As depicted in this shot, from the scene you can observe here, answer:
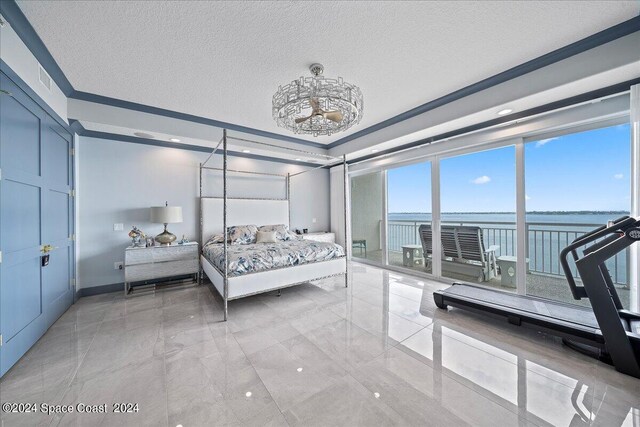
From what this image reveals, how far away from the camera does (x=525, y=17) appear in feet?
6.63

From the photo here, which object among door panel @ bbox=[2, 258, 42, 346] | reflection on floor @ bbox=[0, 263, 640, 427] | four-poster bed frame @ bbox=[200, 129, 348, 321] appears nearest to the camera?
reflection on floor @ bbox=[0, 263, 640, 427]

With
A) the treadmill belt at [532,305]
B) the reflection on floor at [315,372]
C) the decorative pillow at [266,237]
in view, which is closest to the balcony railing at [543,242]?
the treadmill belt at [532,305]

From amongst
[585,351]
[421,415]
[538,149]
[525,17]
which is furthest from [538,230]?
[421,415]

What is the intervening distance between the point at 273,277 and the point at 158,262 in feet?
6.92

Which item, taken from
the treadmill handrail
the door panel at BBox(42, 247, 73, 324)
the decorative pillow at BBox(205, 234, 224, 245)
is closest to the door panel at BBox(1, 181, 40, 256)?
the door panel at BBox(42, 247, 73, 324)

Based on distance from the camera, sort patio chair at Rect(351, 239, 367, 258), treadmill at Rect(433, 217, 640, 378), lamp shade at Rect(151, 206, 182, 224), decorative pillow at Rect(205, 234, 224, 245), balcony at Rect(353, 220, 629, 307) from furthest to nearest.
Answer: patio chair at Rect(351, 239, 367, 258), decorative pillow at Rect(205, 234, 224, 245), lamp shade at Rect(151, 206, 182, 224), balcony at Rect(353, 220, 629, 307), treadmill at Rect(433, 217, 640, 378)

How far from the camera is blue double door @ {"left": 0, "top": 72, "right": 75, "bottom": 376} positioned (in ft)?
6.52

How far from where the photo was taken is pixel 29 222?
233cm

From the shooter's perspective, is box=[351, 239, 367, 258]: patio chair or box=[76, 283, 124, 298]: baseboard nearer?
box=[76, 283, 124, 298]: baseboard

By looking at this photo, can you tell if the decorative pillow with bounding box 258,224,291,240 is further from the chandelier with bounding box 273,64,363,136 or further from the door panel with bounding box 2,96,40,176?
the door panel with bounding box 2,96,40,176

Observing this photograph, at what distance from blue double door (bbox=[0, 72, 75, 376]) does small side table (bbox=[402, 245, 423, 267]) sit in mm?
5572

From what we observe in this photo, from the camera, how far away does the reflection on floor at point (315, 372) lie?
5.02 ft

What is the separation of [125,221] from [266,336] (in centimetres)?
346

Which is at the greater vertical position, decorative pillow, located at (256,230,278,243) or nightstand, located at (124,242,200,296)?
decorative pillow, located at (256,230,278,243)
